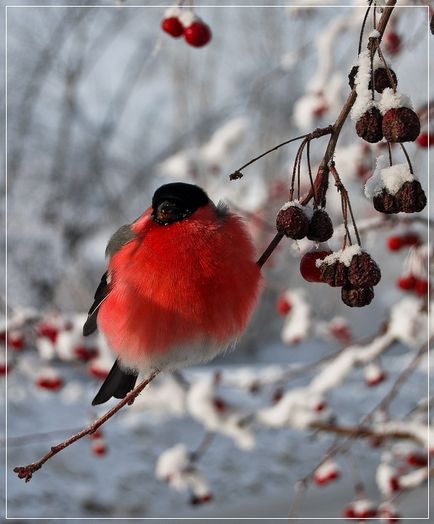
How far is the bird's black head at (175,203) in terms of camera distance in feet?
3.99

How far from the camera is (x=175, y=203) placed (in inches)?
48.1

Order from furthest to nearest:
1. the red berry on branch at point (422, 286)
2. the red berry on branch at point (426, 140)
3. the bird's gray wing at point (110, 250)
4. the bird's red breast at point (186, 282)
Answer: the red berry on branch at point (422, 286) → the red berry on branch at point (426, 140) → the bird's gray wing at point (110, 250) → the bird's red breast at point (186, 282)

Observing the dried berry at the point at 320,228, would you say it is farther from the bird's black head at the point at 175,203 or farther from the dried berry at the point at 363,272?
the bird's black head at the point at 175,203

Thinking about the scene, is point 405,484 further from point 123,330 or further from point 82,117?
point 82,117

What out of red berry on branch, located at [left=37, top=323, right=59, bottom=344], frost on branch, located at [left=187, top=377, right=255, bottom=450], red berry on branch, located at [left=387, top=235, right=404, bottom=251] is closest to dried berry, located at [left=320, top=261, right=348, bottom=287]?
red berry on branch, located at [left=387, top=235, right=404, bottom=251]

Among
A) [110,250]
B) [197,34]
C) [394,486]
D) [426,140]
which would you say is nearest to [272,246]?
[110,250]

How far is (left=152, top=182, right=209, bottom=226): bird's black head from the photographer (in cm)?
122

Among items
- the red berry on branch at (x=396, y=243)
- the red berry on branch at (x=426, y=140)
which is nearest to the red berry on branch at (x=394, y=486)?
the red berry on branch at (x=396, y=243)

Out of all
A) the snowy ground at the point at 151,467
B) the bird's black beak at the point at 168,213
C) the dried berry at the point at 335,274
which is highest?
the bird's black beak at the point at 168,213

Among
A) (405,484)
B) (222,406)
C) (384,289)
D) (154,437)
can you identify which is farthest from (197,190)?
(384,289)

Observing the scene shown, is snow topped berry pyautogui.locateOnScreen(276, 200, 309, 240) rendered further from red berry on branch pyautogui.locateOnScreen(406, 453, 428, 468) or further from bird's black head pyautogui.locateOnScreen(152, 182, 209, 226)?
red berry on branch pyautogui.locateOnScreen(406, 453, 428, 468)

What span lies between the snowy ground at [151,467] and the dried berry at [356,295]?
9.42 ft

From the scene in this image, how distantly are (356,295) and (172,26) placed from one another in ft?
2.61

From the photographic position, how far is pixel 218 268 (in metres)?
1.17
